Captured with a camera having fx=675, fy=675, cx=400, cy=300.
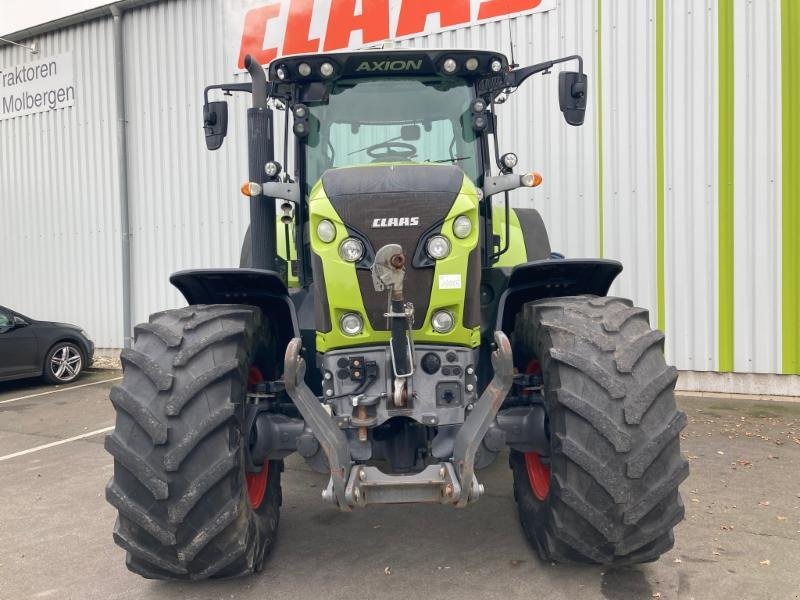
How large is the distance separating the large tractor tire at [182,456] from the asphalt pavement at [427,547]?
0.38m

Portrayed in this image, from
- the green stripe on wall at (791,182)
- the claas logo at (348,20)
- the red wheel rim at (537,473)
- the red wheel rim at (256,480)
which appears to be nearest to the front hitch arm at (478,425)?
the red wheel rim at (537,473)

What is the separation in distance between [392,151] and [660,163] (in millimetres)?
4889

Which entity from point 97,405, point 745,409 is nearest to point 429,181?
point 745,409

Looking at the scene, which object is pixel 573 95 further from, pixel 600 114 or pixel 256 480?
pixel 600 114

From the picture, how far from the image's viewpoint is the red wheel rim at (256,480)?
367cm

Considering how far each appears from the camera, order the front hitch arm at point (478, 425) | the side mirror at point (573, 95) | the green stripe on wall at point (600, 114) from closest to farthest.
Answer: the front hitch arm at point (478, 425) < the side mirror at point (573, 95) < the green stripe on wall at point (600, 114)

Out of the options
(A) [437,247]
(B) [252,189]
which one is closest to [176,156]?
(B) [252,189]

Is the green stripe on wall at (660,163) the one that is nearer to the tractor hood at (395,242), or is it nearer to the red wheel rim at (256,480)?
the tractor hood at (395,242)

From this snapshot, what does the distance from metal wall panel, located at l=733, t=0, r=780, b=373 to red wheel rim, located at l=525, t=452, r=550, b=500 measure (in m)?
4.85

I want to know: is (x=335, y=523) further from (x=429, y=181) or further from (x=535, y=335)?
(x=429, y=181)

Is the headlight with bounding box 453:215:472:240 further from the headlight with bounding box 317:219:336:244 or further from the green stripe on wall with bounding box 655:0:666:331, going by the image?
the green stripe on wall with bounding box 655:0:666:331

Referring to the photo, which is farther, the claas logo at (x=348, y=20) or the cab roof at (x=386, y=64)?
the claas logo at (x=348, y=20)

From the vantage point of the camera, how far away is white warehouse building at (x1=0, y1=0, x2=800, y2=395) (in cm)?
739

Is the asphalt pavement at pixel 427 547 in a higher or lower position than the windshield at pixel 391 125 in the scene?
lower
